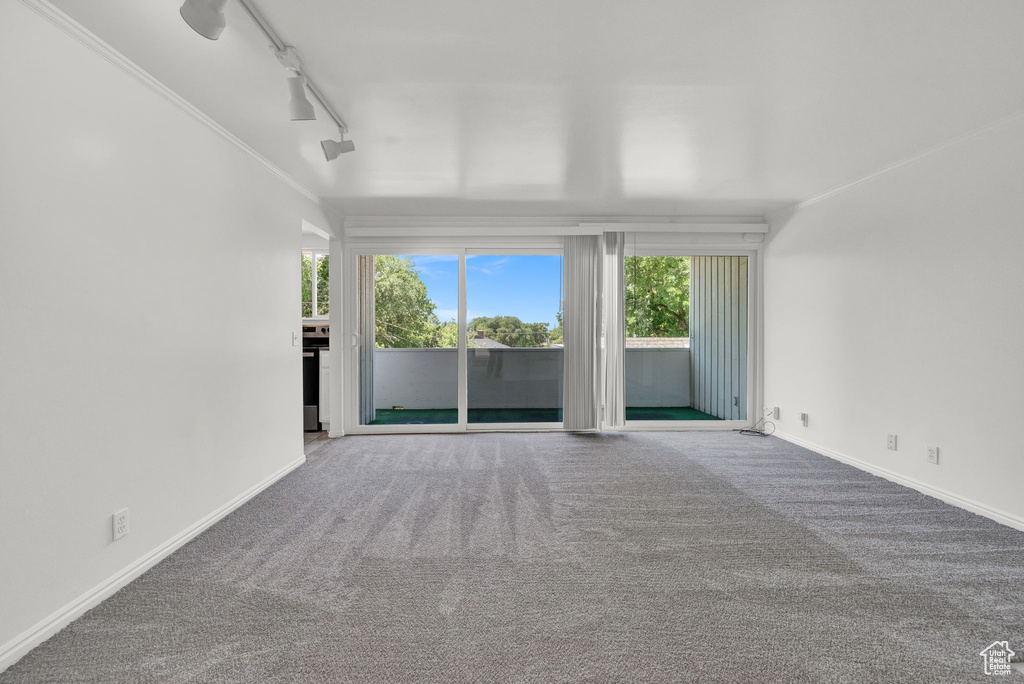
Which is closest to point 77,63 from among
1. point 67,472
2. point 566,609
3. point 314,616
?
point 67,472

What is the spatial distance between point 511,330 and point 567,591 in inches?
137

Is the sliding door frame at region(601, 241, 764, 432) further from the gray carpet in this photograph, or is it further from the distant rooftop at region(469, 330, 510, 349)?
the gray carpet

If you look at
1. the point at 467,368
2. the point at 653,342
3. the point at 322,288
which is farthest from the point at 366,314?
the point at 653,342

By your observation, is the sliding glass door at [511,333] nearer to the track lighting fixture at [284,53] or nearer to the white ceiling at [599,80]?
the white ceiling at [599,80]

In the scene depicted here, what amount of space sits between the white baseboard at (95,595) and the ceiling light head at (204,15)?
2082 millimetres

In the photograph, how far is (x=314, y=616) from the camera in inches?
75.2

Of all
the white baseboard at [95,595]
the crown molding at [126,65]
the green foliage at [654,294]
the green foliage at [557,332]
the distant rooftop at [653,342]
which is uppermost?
the crown molding at [126,65]

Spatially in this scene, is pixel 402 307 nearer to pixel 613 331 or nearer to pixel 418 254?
pixel 418 254

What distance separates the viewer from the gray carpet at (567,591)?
1643mm

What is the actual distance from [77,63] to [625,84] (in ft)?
7.43

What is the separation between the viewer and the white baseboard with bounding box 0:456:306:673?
1.66 meters

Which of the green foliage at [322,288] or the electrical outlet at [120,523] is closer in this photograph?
the electrical outlet at [120,523]

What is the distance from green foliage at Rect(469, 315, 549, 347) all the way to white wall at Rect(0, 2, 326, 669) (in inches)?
100

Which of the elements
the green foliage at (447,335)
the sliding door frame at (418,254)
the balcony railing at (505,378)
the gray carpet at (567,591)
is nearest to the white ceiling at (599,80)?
the sliding door frame at (418,254)
